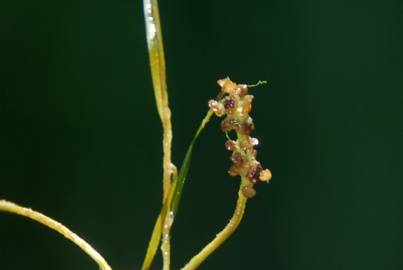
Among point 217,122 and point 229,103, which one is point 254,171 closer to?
point 229,103

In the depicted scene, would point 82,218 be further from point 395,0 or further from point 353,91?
point 395,0

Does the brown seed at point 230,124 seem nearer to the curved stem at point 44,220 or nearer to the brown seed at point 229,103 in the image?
the brown seed at point 229,103

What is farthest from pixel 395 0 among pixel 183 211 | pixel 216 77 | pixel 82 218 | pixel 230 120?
pixel 230 120

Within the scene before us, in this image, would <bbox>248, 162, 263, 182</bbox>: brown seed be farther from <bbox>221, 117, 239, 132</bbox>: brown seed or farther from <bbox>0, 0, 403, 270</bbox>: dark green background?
<bbox>0, 0, 403, 270</bbox>: dark green background

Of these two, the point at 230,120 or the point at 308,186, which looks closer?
the point at 230,120

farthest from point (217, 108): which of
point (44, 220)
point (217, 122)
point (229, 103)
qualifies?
point (217, 122)
